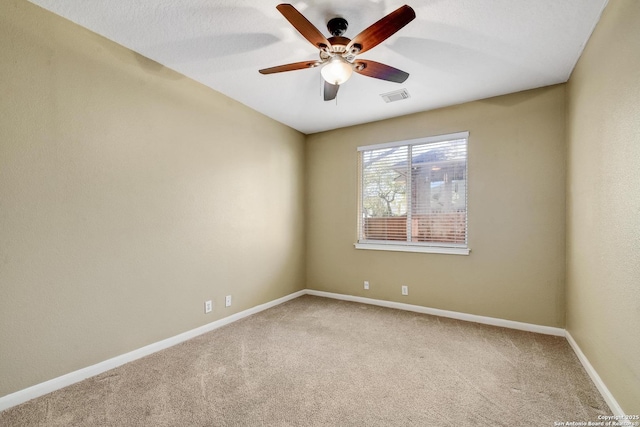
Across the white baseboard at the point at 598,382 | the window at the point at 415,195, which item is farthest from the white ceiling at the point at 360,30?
the white baseboard at the point at 598,382

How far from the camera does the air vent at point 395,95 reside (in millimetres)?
3172

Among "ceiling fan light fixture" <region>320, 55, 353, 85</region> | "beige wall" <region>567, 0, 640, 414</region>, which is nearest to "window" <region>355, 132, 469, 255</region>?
"beige wall" <region>567, 0, 640, 414</region>

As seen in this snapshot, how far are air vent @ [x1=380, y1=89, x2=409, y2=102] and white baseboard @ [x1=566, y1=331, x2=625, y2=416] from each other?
2.89 m

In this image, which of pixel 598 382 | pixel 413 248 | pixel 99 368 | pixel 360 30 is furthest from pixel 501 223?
pixel 99 368

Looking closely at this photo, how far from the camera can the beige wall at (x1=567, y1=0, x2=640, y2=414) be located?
1554 mm

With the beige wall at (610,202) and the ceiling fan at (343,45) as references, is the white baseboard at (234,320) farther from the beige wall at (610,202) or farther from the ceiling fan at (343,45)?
the ceiling fan at (343,45)

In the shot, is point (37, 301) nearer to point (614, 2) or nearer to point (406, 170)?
point (406, 170)

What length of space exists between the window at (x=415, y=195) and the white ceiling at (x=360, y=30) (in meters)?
0.75

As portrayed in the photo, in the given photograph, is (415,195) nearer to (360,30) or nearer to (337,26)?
(360,30)

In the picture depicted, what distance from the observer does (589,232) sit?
7.32ft

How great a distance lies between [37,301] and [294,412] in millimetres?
1873

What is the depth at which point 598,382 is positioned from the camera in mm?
1996

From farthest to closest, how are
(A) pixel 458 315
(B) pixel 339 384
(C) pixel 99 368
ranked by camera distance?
1. (A) pixel 458 315
2. (C) pixel 99 368
3. (B) pixel 339 384

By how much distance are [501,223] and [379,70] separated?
229 cm
